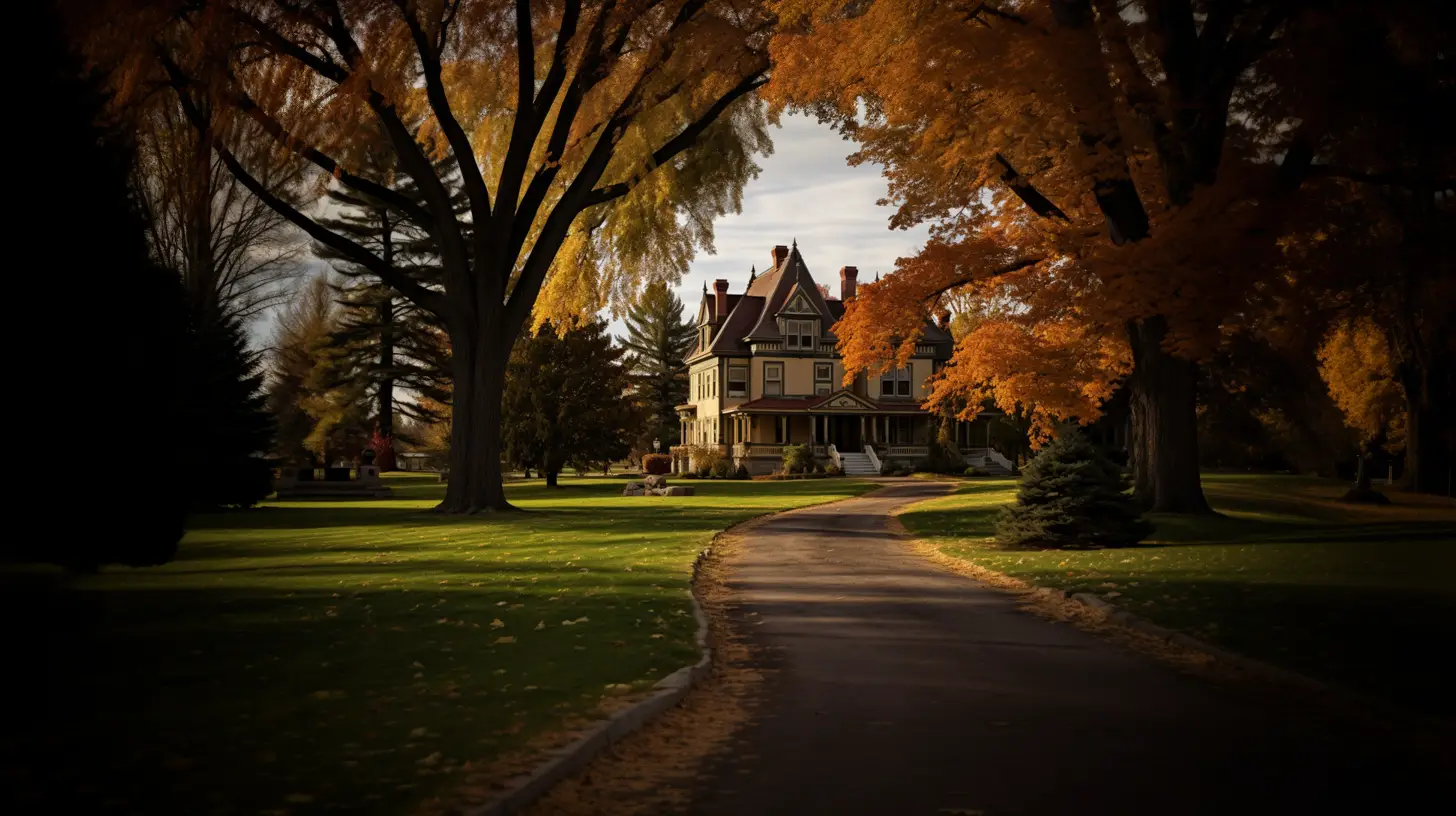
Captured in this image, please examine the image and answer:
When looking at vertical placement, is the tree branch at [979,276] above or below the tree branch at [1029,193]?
below

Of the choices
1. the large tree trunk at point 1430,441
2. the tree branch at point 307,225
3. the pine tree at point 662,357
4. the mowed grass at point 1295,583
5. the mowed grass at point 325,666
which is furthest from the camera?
the pine tree at point 662,357

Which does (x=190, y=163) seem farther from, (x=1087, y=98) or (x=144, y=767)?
(x=144, y=767)

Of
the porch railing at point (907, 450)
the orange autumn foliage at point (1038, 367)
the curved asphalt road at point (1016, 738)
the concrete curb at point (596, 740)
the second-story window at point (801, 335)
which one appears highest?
the second-story window at point (801, 335)

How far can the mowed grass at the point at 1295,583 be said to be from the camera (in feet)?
31.1

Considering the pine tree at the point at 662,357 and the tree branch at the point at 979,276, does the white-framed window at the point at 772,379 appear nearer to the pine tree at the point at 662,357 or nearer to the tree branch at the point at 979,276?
the pine tree at the point at 662,357

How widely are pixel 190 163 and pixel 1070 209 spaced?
21.5 m

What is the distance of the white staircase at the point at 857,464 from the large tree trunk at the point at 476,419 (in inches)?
1493

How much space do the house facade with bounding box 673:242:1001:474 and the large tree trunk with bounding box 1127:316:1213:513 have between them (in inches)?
1606

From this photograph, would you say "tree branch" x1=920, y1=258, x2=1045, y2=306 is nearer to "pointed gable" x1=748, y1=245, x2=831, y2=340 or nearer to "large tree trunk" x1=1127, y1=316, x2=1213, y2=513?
"large tree trunk" x1=1127, y1=316, x2=1213, y2=513

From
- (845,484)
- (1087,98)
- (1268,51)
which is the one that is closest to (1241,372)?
(845,484)

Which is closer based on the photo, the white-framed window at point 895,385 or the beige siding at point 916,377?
the beige siding at point 916,377

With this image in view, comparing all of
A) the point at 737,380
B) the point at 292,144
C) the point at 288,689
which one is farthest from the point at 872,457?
the point at 288,689

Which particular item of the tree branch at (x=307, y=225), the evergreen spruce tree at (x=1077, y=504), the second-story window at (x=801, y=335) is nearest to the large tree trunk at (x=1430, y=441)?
the evergreen spruce tree at (x=1077, y=504)

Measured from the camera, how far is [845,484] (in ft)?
166
